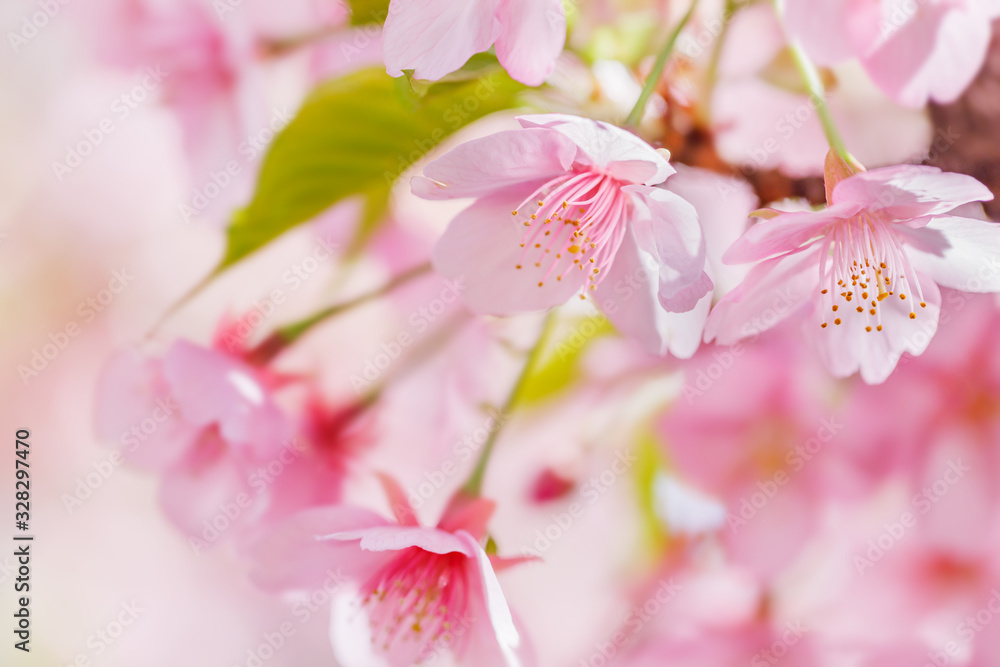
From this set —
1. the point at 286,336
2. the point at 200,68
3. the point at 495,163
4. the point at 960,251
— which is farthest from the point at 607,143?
the point at 200,68

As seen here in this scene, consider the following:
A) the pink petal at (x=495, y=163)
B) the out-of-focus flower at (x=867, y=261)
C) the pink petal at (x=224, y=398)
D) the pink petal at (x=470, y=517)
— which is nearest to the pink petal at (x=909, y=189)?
the out-of-focus flower at (x=867, y=261)

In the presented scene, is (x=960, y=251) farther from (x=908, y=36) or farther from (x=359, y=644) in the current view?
(x=359, y=644)

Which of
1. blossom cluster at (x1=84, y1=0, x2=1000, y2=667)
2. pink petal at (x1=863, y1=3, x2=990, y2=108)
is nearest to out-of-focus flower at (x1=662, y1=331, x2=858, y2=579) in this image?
blossom cluster at (x1=84, y1=0, x2=1000, y2=667)

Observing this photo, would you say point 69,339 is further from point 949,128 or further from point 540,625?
point 949,128

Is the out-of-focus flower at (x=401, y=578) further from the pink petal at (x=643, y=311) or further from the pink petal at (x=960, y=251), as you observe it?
the pink petal at (x=960, y=251)

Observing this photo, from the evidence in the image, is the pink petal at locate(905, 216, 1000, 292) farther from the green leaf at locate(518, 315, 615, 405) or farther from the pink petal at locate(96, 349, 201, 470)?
the pink petal at locate(96, 349, 201, 470)

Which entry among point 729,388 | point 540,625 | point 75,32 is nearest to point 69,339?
point 75,32
